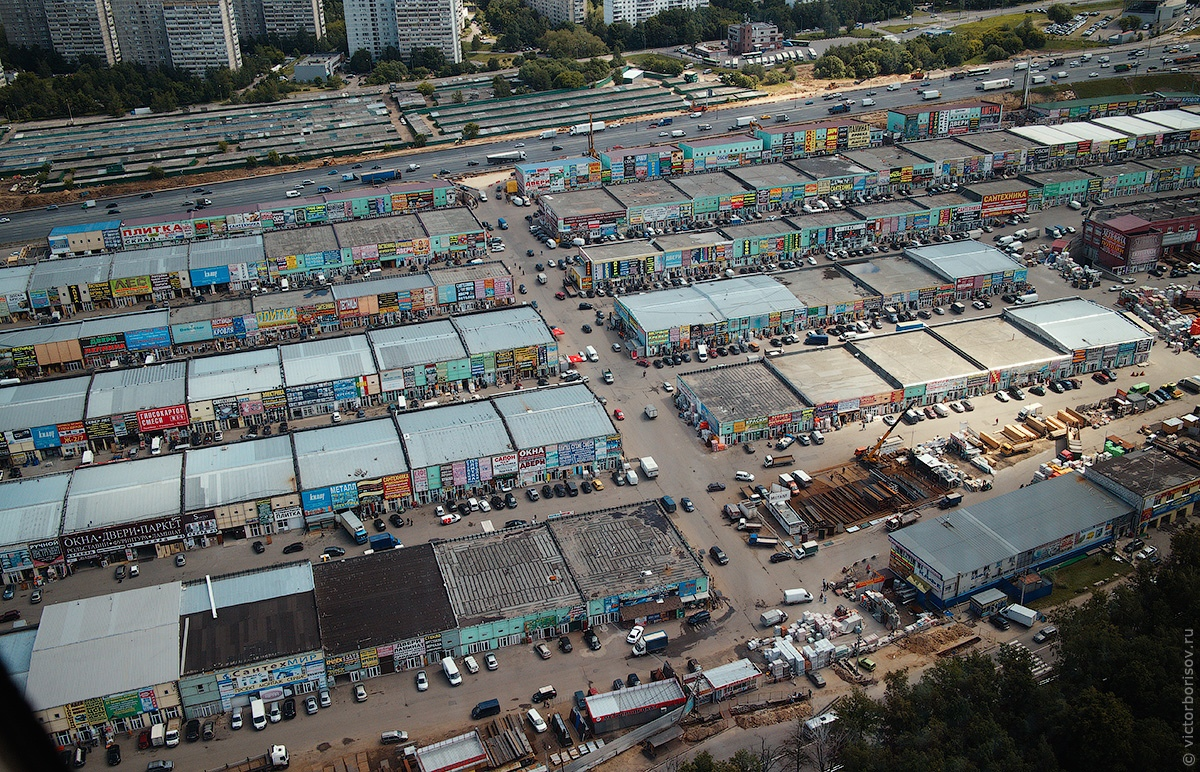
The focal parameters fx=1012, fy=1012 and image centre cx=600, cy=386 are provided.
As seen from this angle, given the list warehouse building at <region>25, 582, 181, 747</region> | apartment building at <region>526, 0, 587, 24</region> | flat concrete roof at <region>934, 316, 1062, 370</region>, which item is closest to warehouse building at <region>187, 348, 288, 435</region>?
warehouse building at <region>25, 582, 181, 747</region>

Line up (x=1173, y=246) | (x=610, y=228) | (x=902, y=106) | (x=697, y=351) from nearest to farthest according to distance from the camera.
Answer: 1. (x=697, y=351)
2. (x=1173, y=246)
3. (x=610, y=228)
4. (x=902, y=106)

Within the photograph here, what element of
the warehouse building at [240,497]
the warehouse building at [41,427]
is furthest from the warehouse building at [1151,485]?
the warehouse building at [41,427]

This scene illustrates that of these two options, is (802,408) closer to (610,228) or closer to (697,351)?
(697,351)

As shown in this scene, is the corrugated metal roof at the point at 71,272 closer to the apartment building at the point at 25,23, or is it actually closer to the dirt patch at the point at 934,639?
the dirt patch at the point at 934,639

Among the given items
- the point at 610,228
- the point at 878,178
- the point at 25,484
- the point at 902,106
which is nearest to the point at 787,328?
the point at 610,228

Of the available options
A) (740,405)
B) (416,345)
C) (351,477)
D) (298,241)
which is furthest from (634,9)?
(351,477)

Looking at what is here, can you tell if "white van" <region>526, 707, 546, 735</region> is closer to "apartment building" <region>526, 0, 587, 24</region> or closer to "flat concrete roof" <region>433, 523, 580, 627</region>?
"flat concrete roof" <region>433, 523, 580, 627</region>

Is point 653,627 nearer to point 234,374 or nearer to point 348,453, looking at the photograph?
point 348,453
